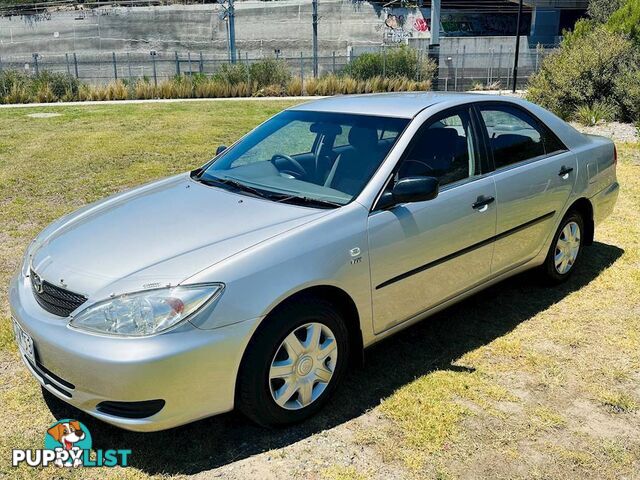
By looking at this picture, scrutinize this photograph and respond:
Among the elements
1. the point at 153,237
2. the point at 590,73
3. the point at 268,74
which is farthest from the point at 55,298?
the point at 268,74

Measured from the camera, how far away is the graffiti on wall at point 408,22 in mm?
50188

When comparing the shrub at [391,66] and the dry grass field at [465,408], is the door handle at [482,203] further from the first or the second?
the shrub at [391,66]

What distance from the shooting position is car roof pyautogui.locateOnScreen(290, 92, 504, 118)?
13.1 feet

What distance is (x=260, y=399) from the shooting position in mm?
2967

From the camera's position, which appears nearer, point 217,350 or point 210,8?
point 217,350

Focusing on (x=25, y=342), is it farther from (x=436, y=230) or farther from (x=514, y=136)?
(x=514, y=136)

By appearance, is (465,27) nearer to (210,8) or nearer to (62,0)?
(210,8)

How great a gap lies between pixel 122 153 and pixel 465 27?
162 ft

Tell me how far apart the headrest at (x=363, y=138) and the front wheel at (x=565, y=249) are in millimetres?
1914

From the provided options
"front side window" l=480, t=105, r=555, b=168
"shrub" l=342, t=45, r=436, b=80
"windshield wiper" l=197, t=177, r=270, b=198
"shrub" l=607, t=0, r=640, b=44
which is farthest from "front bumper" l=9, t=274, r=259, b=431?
"shrub" l=342, t=45, r=436, b=80

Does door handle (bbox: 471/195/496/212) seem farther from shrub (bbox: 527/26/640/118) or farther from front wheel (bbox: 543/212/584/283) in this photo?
shrub (bbox: 527/26/640/118)

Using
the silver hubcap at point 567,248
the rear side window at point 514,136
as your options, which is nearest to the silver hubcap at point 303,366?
the rear side window at point 514,136

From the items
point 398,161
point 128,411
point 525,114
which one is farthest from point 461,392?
point 525,114

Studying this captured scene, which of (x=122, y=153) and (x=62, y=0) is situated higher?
(x=62, y=0)
